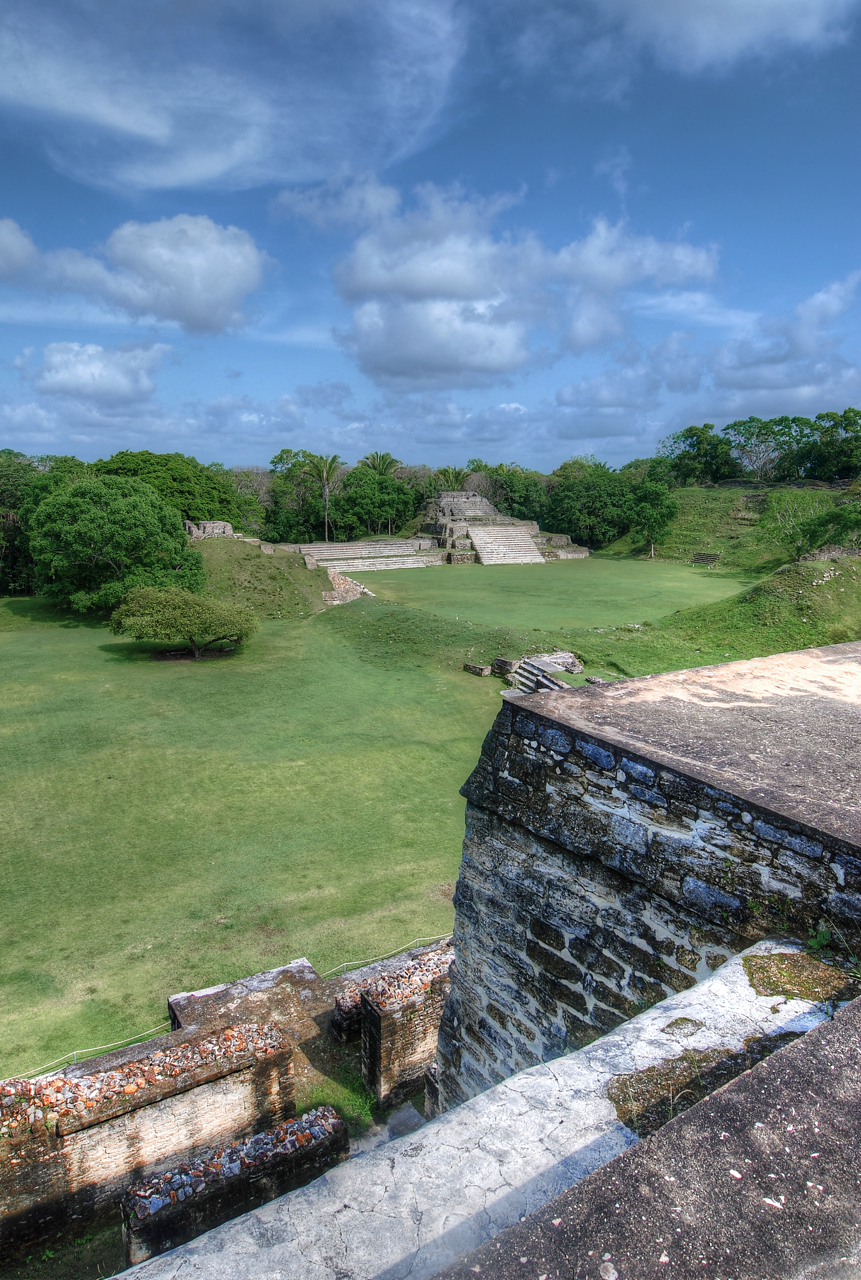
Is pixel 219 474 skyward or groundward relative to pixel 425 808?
skyward

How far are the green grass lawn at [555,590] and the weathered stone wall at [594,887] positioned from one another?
62.1ft

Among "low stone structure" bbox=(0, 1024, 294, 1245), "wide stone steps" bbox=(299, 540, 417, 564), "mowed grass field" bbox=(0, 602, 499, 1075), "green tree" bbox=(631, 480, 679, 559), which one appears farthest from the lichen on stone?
"green tree" bbox=(631, 480, 679, 559)

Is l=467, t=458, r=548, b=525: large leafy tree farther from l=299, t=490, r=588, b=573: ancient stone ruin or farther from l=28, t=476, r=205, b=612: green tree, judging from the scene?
l=28, t=476, r=205, b=612: green tree

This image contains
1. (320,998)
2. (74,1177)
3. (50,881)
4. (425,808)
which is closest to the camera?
(74,1177)

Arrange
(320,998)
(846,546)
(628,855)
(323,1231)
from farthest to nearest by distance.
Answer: (846,546), (320,998), (628,855), (323,1231)

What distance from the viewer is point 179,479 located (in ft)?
117

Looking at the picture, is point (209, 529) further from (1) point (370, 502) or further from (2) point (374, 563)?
(1) point (370, 502)

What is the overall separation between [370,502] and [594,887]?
4458cm

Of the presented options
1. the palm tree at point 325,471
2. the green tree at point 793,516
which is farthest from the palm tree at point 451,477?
the green tree at point 793,516

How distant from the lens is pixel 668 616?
25016 mm

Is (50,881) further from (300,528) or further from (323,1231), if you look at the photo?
(300,528)

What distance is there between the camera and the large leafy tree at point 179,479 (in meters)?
34.3

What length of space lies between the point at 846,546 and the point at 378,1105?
28.8 m

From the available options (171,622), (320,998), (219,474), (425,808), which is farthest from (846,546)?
(219,474)
